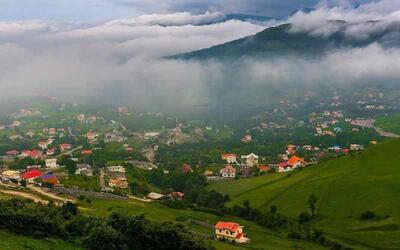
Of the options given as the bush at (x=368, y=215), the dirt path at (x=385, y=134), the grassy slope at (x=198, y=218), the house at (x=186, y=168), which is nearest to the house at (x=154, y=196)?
the grassy slope at (x=198, y=218)

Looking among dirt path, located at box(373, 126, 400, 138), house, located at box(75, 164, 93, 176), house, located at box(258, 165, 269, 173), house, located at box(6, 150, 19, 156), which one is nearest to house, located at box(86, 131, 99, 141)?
house, located at box(6, 150, 19, 156)

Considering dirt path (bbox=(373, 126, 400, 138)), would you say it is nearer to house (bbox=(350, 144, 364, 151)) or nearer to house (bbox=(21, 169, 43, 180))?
house (bbox=(350, 144, 364, 151))

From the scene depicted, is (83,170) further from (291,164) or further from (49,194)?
(291,164)

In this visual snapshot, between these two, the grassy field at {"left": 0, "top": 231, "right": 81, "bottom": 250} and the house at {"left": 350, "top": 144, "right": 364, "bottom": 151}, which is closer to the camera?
the grassy field at {"left": 0, "top": 231, "right": 81, "bottom": 250}

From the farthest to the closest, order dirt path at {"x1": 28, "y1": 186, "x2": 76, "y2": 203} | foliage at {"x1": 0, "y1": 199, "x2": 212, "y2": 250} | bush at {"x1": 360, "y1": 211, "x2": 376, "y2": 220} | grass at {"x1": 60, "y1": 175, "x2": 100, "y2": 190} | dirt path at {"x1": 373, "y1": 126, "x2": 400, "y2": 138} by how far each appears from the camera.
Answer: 1. dirt path at {"x1": 373, "y1": 126, "x2": 400, "y2": 138}
2. grass at {"x1": 60, "y1": 175, "x2": 100, "y2": 190}
3. dirt path at {"x1": 28, "y1": 186, "x2": 76, "y2": 203}
4. bush at {"x1": 360, "y1": 211, "x2": 376, "y2": 220}
5. foliage at {"x1": 0, "y1": 199, "x2": 212, "y2": 250}

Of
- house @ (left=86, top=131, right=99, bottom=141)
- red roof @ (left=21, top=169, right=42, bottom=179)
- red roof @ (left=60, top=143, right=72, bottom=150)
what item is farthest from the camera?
house @ (left=86, top=131, right=99, bottom=141)

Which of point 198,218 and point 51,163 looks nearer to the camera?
point 198,218

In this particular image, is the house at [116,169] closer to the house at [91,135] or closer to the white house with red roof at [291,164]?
the white house with red roof at [291,164]

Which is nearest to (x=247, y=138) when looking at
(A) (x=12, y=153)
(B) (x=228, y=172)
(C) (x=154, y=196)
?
(B) (x=228, y=172)
